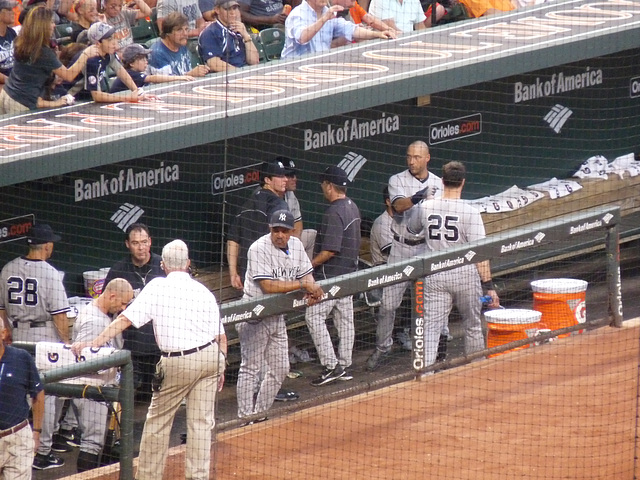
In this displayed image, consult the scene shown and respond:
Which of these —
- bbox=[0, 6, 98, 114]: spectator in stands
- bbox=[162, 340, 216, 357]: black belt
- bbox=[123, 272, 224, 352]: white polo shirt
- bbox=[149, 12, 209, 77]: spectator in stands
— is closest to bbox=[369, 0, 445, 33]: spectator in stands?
bbox=[149, 12, 209, 77]: spectator in stands

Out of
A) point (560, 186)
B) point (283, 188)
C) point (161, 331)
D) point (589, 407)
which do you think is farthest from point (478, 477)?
point (560, 186)

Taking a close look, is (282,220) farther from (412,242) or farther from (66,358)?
(66,358)

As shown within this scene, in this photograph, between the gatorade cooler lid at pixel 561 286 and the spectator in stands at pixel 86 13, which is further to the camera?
the spectator in stands at pixel 86 13

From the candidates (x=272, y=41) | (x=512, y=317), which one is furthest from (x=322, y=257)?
(x=272, y=41)

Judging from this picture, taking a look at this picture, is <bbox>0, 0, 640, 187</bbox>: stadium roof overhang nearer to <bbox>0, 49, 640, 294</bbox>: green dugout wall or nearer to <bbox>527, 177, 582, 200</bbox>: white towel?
<bbox>0, 49, 640, 294</bbox>: green dugout wall

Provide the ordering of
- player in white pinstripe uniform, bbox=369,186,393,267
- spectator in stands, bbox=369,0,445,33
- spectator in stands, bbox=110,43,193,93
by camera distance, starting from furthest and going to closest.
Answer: spectator in stands, bbox=369,0,445,33, player in white pinstripe uniform, bbox=369,186,393,267, spectator in stands, bbox=110,43,193,93

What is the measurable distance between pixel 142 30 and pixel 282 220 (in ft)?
10.8

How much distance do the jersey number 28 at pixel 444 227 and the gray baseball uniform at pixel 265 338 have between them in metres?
1.04

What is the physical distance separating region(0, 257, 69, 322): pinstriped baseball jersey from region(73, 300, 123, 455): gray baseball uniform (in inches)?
17.1

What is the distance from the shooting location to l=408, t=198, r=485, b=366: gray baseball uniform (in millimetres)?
8008

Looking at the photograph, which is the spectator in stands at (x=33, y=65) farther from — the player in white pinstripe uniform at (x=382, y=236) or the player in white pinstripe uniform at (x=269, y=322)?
the player in white pinstripe uniform at (x=382, y=236)

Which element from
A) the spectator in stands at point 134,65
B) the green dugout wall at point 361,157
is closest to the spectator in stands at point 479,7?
the green dugout wall at point 361,157

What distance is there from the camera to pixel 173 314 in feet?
20.6

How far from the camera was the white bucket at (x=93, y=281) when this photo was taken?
27.7 feet
